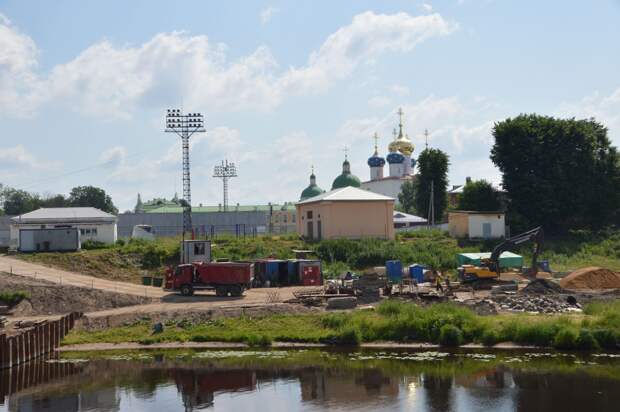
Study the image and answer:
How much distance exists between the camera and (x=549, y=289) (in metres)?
42.1

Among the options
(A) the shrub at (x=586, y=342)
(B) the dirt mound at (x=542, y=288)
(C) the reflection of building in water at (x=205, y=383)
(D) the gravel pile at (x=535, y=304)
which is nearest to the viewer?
(C) the reflection of building in water at (x=205, y=383)

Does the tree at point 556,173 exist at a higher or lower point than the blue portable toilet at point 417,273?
higher

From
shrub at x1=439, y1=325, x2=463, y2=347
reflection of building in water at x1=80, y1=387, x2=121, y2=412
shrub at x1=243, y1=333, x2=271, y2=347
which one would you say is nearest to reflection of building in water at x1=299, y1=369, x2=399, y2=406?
shrub at x1=439, y1=325, x2=463, y2=347

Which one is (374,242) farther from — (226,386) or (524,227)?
(226,386)

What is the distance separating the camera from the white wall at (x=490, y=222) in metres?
63.9

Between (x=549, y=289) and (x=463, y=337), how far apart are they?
34.4 feet

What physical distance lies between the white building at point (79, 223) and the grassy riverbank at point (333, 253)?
185 centimetres

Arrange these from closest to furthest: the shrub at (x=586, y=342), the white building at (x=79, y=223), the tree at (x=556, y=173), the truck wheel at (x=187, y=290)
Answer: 1. the shrub at (x=586, y=342)
2. the truck wheel at (x=187, y=290)
3. the white building at (x=79, y=223)
4. the tree at (x=556, y=173)

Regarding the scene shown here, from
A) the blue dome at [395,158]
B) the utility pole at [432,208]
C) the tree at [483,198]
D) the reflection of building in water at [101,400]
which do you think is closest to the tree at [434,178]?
the utility pole at [432,208]

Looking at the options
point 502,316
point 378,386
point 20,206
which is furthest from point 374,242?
point 20,206

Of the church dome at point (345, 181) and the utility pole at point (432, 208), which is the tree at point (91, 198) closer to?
the church dome at point (345, 181)

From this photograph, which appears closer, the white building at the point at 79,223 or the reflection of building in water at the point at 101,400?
the reflection of building in water at the point at 101,400

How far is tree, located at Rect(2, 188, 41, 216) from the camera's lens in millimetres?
113688

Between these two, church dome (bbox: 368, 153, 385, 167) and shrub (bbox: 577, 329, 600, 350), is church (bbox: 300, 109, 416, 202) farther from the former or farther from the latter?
shrub (bbox: 577, 329, 600, 350)
